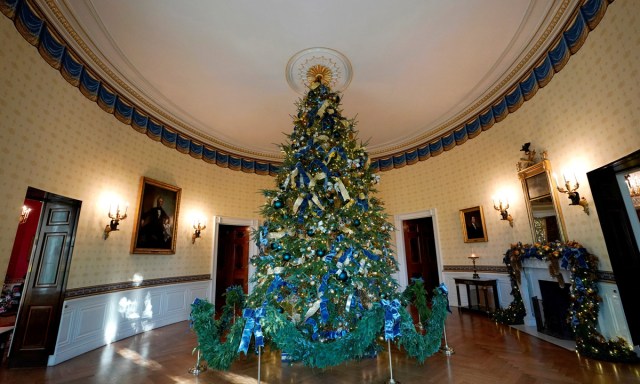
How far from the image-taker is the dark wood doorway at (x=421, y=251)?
7.93 metres

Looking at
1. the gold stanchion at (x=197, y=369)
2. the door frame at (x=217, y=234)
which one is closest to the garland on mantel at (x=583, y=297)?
the gold stanchion at (x=197, y=369)

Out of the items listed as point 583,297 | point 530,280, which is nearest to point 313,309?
point 583,297

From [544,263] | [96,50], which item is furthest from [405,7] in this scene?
[96,50]

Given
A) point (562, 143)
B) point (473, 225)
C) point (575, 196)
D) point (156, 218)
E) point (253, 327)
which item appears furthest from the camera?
point (473, 225)

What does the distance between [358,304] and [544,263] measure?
3278mm

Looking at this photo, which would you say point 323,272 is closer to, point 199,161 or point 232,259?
point 199,161

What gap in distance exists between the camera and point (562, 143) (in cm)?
420

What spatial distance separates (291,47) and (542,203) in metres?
4.80

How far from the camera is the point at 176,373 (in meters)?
3.29

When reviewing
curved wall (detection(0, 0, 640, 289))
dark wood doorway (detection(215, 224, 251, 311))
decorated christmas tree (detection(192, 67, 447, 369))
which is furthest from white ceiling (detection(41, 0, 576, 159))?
dark wood doorway (detection(215, 224, 251, 311))

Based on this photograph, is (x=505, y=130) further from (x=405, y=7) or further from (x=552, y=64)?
(x=405, y=7)

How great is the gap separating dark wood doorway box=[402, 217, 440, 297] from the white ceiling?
10.6 feet

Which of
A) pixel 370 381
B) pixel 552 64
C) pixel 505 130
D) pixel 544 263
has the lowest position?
pixel 370 381

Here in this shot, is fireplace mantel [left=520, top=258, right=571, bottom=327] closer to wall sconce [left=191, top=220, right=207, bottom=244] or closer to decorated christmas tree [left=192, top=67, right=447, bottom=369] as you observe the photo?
decorated christmas tree [left=192, top=67, right=447, bottom=369]
